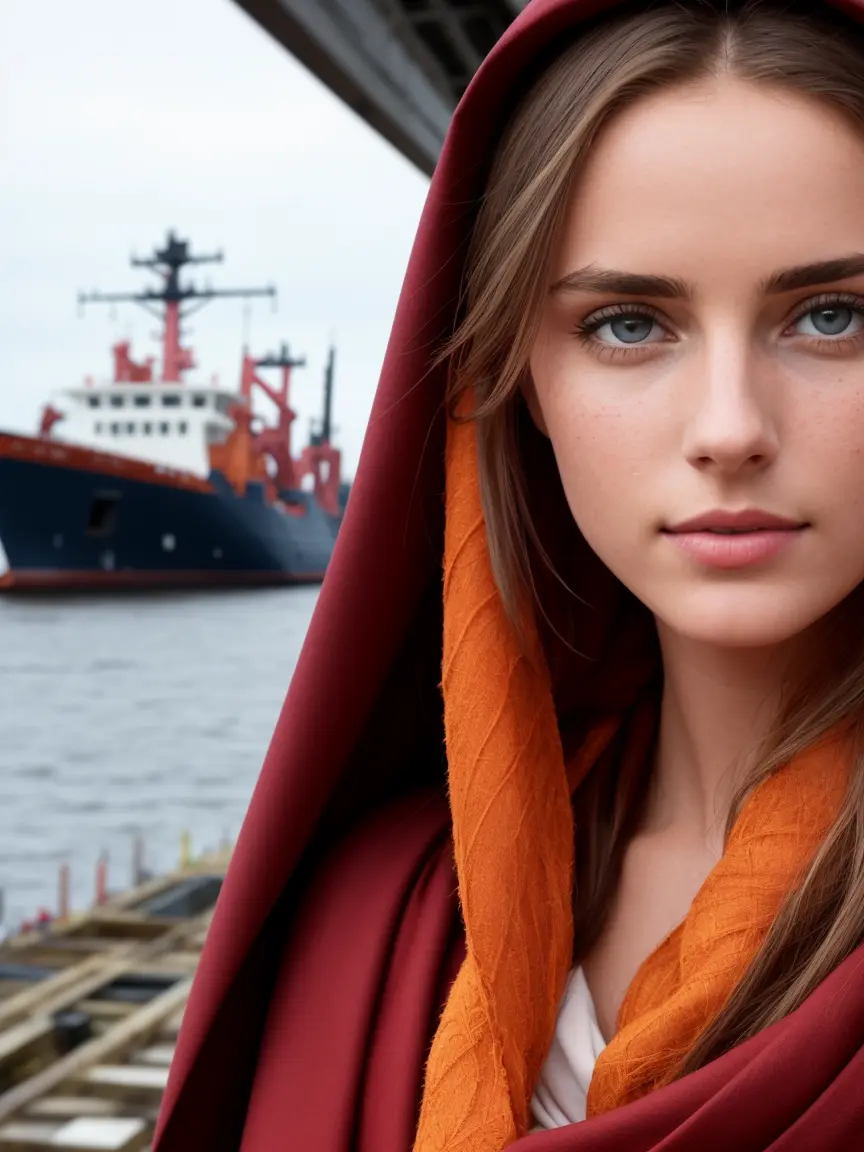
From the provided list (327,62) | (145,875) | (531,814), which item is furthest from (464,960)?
(145,875)

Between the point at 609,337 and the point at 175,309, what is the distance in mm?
16018

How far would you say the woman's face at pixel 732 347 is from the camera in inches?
26.3

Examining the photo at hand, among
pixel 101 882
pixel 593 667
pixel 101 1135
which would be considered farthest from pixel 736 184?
pixel 101 882

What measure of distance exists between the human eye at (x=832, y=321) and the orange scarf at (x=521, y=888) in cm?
21

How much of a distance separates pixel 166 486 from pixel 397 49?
11.6 meters

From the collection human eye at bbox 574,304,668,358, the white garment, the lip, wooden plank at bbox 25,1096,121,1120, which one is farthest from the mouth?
wooden plank at bbox 25,1096,121,1120

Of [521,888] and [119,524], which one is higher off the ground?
[119,524]

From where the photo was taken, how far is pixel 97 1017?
3139 mm

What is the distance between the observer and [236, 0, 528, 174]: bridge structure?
1707 mm

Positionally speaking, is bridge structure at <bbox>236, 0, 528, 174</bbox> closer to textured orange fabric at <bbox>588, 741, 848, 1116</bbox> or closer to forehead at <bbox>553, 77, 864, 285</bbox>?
forehead at <bbox>553, 77, 864, 285</bbox>

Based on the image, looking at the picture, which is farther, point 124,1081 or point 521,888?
point 124,1081

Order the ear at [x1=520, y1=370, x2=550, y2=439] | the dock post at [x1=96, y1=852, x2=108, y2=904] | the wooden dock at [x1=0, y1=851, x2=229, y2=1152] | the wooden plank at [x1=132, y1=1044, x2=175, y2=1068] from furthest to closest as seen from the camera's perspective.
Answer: the dock post at [x1=96, y1=852, x2=108, y2=904], the wooden plank at [x1=132, y1=1044, x2=175, y2=1068], the wooden dock at [x1=0, y1=851, x2=229, y2=1152], the ear at [x1=520, y1=370, x2=550, y2=439]

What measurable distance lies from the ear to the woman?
0.5 inches

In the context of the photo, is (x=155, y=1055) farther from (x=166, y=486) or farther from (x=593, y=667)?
(x=166, y=486)
